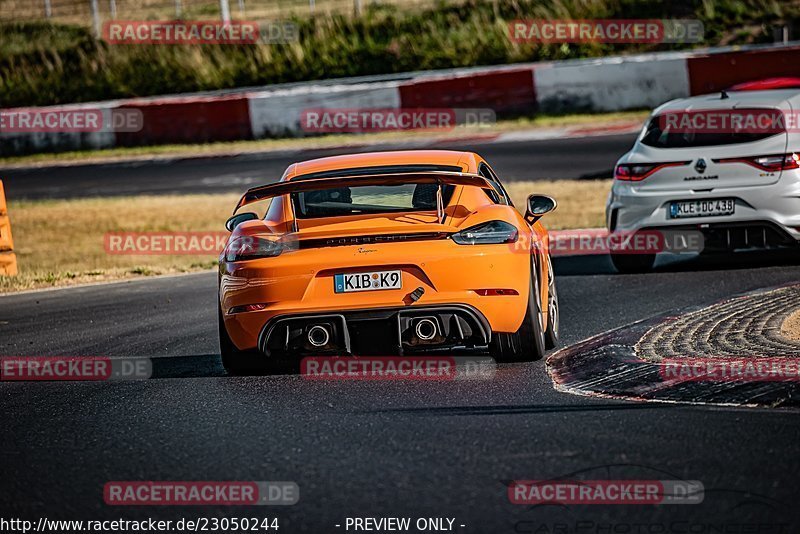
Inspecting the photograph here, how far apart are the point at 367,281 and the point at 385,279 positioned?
0.33 feet

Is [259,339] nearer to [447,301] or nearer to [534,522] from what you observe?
[447,301]

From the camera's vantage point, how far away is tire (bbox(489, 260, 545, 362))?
786 centimetres

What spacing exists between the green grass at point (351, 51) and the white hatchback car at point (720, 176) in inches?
853

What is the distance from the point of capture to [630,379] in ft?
23.8

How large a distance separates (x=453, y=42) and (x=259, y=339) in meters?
28.6

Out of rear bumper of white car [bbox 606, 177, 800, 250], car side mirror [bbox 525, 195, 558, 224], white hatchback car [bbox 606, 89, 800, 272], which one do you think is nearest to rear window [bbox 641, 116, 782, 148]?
white hatchback car [bbox 606, 89, 800, 272]

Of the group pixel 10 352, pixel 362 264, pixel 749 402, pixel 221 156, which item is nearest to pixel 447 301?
pixel 362 264

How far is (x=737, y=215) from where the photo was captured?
1172 centimetres

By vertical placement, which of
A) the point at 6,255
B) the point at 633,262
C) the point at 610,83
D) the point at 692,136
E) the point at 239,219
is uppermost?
the point at 239,219

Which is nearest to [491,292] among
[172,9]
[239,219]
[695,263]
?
[239,219]

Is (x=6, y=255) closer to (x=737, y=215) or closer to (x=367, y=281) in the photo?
(x=737, y=215)

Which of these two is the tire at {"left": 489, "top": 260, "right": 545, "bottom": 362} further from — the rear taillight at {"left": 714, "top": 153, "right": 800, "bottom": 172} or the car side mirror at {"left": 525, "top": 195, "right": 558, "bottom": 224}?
the rear taillight at {"left": 714, "top": 153, "right": 800, "bottom": 172}

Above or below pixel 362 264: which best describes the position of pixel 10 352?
below

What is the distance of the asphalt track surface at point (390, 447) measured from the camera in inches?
195
